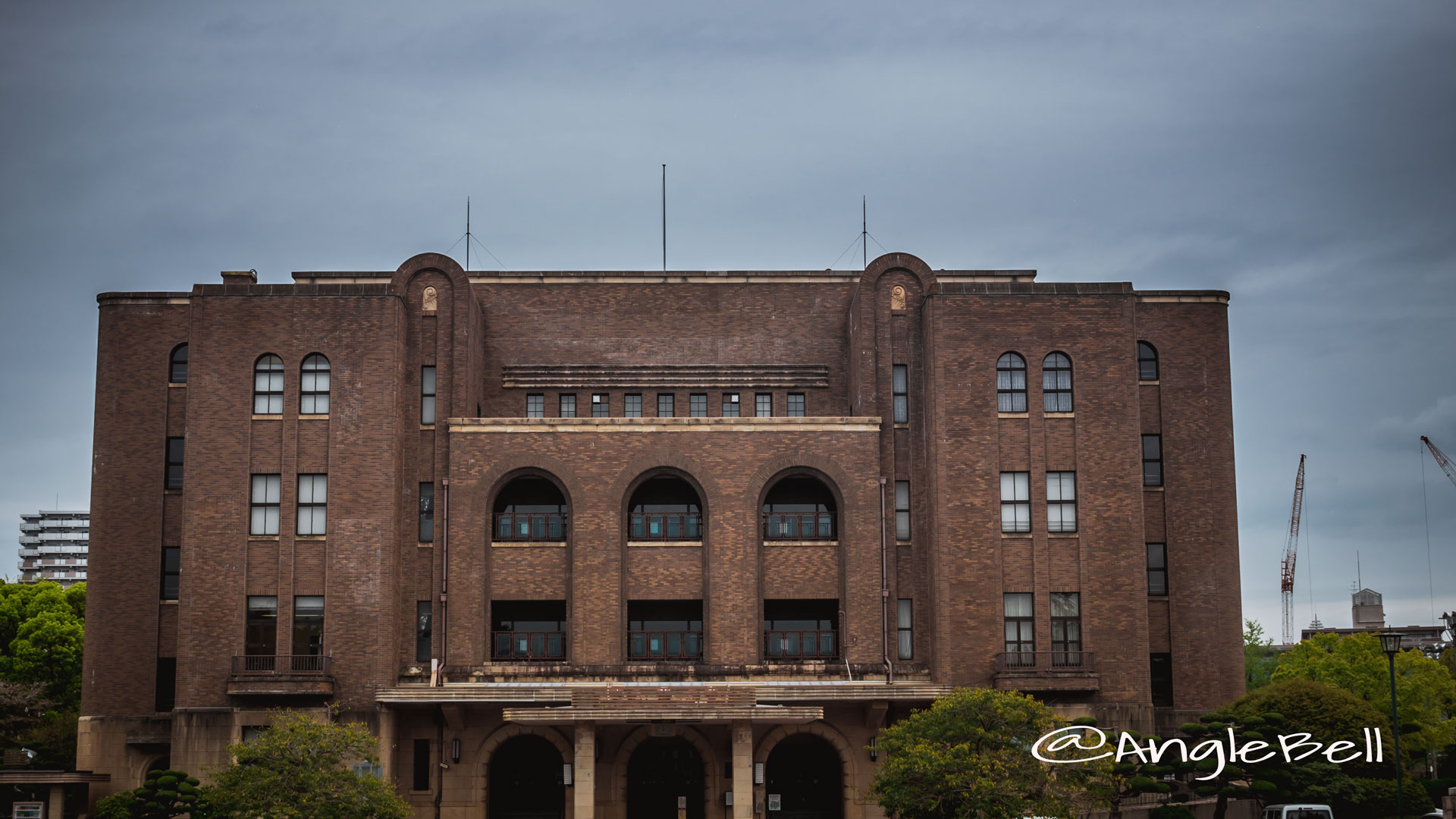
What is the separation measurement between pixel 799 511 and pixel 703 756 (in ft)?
30.6

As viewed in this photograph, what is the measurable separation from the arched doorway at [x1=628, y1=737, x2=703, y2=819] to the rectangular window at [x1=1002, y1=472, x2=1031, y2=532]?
526 inches

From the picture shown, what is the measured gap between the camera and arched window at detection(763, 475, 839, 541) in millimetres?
49906

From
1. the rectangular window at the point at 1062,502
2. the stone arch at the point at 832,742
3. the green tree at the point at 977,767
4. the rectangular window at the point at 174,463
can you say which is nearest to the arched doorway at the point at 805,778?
the stone arch at the point at 832,742

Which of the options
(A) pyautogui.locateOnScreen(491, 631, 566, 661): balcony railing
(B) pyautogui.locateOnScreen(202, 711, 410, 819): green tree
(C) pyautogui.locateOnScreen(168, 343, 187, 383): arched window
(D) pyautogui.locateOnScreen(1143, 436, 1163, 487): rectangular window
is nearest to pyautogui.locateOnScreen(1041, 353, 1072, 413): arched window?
(D) pyautogui.locateOnScreen(1143, 436, 1163, 487): rectangular window

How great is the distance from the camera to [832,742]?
157ft

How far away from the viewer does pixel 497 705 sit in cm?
4684

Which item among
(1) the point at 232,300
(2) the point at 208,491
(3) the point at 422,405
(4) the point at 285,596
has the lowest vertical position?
(4) the point at 285,596

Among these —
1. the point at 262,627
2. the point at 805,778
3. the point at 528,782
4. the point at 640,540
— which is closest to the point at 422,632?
the point at 262,627

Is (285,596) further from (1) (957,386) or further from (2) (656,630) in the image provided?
(1) (957,386)

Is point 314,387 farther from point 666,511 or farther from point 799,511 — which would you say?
point 799,511

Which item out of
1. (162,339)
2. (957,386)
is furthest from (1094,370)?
(162,339)

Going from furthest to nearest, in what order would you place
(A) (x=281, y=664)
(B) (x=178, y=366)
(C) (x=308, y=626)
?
1. (B) (x=178, y=366)
2. (C) (x=308, y=626)
3. (A) (x=281, y=664)

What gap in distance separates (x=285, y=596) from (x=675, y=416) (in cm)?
1515

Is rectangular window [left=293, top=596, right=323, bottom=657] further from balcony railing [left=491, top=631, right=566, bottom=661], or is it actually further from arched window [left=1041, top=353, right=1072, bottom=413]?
arched window [left=1041, top=353, right=1072, bottom=413]
